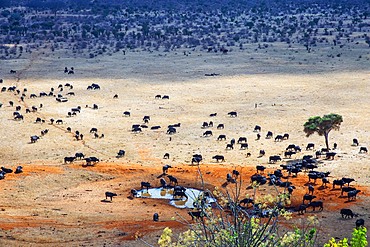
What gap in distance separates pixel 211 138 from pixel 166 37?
179ft

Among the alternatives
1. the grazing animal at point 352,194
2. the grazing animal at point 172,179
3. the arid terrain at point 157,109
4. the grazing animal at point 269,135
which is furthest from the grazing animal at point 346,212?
the grazing animal at point 269,135

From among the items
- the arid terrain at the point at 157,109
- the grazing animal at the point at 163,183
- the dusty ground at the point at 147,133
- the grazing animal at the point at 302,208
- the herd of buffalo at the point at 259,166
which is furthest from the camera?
the grazing animal at the point at 163,183

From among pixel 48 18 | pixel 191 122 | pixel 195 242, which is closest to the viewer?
pixel 195 242

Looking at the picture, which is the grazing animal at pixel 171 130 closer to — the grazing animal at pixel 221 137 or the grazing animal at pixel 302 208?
the grazing animal at pixel 221 137

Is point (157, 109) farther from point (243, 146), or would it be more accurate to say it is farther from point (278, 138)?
point (243, 146)

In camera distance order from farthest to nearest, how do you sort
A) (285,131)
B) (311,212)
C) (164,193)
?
1. (285,131)
2. (164,193)
3. (311,212)

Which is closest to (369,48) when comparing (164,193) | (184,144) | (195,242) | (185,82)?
(185,82)

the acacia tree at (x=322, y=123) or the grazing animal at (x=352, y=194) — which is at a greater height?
the acacia tree at (x=322, y=123)

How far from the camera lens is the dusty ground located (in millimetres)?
29438

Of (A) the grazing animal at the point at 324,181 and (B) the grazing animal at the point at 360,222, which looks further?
(A) the grazing animal at the point at 324,181

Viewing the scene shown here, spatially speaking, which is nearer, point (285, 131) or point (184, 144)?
point (184, 144)

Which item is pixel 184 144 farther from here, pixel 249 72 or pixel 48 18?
pixel 48 18

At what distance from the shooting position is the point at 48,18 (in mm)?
118188

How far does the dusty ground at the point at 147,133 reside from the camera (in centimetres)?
2944
